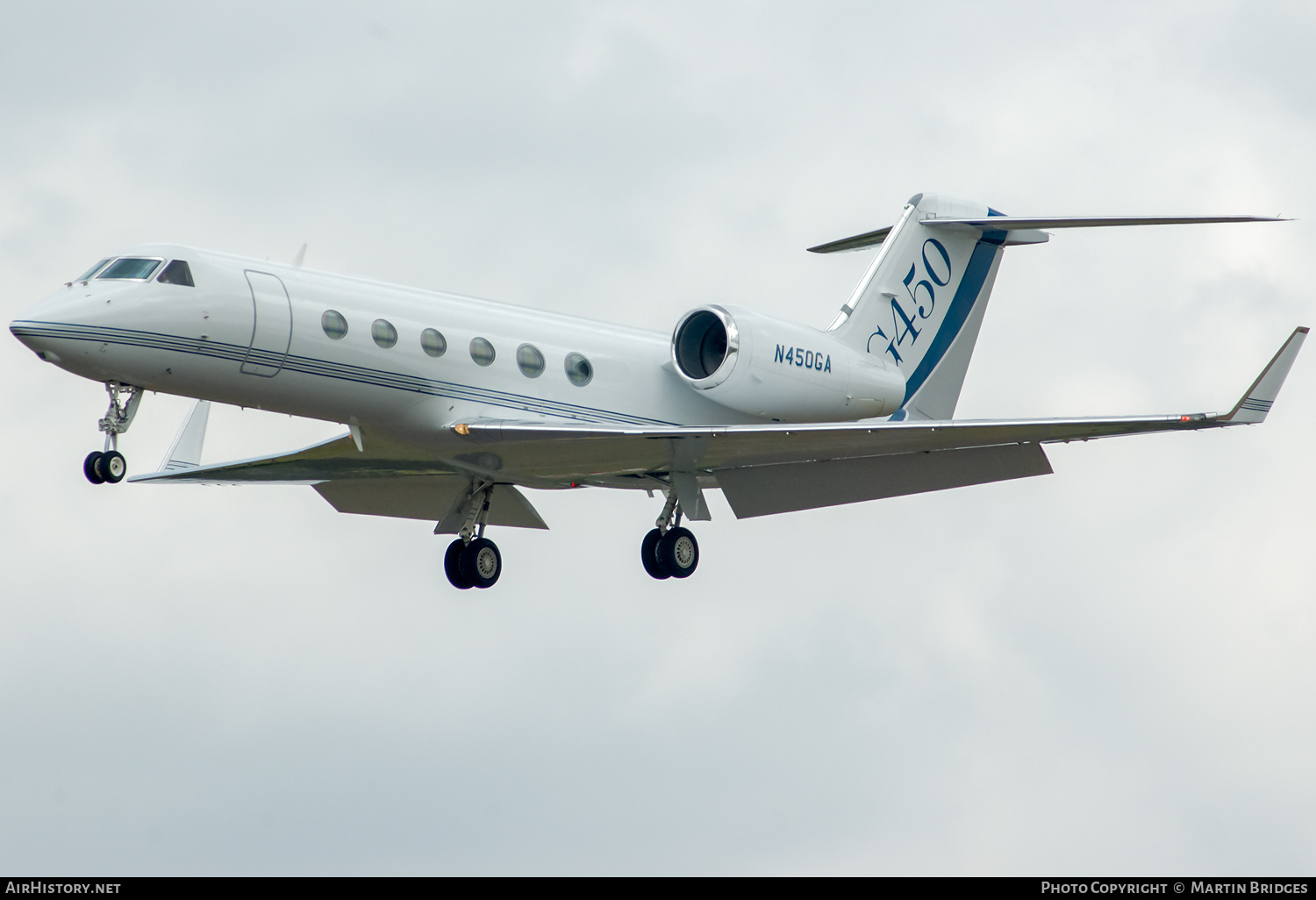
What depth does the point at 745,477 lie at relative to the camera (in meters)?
21.5

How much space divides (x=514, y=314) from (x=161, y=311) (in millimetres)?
4392

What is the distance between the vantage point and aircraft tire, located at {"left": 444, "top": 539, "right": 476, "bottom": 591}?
21.3m

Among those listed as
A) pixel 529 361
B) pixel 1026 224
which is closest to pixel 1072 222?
pixel 1026 224

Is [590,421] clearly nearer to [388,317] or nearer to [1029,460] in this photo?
[388,317]

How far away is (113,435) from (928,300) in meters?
11.4

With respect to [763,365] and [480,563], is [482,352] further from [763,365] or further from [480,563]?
[763,365]

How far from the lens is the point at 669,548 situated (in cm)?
2122

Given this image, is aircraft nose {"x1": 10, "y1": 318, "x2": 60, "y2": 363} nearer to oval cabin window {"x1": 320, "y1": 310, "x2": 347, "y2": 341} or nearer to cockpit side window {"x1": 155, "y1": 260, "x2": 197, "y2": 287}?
cockpit side window {"x1": 155, "y1": 260, "x2": 197, "y2": 287}

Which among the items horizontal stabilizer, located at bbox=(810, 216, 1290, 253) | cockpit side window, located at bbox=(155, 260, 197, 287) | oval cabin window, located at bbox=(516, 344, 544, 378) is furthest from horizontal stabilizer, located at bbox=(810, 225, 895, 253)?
cockpit side window, located at bbox=(155, 260, 197, 287)

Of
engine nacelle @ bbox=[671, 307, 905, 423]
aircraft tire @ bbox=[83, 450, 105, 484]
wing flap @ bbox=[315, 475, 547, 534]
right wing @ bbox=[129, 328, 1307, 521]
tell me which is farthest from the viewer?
wing flap @ bbox=[315, 475, 547, 534]

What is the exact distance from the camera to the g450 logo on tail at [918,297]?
23094mm

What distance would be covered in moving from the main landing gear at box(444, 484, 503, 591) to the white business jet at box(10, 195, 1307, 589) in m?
0.03

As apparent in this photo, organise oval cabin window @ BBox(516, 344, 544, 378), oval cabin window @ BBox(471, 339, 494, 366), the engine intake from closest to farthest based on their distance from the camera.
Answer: oval cabin window @ BBox(471, 339, 494, 366) < oval cabin window @ BBox(516, 344, 544, 378) < the engine intake

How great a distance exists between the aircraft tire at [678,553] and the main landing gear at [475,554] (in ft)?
6.86
